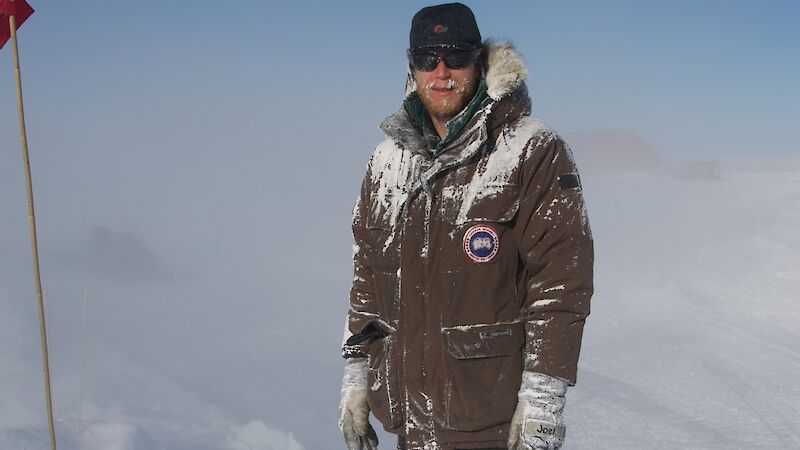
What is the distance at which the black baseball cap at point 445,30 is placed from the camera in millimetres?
2299

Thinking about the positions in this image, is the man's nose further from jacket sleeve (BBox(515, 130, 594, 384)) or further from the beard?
jacket sleeve (BBox(515, 130, 594, 384))

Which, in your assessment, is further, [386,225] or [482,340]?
[386,225]

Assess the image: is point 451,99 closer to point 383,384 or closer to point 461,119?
point 461,119

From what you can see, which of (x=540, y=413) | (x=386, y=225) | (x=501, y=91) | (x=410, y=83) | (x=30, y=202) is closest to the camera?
(x=540, y=413)

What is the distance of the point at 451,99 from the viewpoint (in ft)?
7.57

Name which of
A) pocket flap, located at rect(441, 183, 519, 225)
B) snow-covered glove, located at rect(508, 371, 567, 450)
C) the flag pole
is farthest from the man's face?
the flag pole

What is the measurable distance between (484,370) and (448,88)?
0.80 metres

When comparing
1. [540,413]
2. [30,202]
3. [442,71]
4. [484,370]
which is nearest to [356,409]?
[484,370]

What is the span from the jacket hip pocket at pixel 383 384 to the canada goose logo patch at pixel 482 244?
384 mm

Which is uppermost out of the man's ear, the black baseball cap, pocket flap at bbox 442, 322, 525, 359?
the black baseball cap

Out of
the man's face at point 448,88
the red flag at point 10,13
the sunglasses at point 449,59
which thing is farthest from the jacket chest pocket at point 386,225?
the red flag at point 10,13

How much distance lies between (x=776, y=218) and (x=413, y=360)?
1881 cm

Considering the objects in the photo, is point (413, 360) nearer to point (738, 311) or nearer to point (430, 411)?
point (430, 411)

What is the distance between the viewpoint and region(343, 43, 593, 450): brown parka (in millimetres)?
2143
